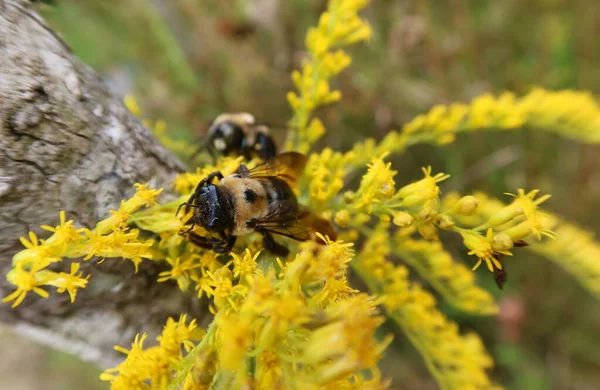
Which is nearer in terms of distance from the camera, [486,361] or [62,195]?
[62,195]

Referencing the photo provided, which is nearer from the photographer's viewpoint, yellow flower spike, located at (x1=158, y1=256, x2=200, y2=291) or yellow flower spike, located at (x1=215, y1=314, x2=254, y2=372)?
yellow flower spike, located at (x1=215, y1=314, x2=254, y2=372)

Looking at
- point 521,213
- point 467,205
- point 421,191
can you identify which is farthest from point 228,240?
point 521,213

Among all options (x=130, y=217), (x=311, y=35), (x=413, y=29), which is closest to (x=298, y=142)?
(x=311, y=35)

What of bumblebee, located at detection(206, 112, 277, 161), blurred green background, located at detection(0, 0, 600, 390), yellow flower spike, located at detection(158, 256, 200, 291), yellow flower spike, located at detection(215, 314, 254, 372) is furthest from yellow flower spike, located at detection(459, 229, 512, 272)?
blurred green background, located at detection(0, 0, 600, 390)

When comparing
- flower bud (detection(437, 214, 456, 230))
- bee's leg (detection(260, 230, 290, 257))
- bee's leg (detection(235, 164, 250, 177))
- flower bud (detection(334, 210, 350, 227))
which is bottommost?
bee's leg (detection(260, 230, 290, 257))

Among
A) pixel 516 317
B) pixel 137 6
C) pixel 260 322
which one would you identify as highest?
pixel 137 6

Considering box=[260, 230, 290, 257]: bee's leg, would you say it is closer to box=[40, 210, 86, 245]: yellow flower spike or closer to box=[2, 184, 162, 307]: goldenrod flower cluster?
box=[2, 184, 162, 307]: goldenrod flower cluster

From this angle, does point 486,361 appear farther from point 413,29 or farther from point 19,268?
point 413,29
